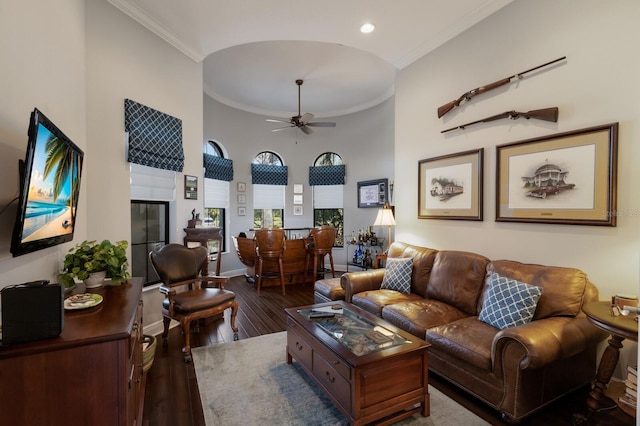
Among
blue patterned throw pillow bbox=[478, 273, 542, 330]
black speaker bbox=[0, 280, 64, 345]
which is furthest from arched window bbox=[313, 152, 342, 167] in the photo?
black speaker bbox=[0, 280, 64, 345]

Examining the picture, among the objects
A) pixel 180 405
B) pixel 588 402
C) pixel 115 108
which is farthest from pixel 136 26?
pixel 588 402

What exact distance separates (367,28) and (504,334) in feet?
11.3

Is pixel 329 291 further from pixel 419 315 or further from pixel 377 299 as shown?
pixel 419 315

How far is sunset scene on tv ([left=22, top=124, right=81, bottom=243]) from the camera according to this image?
1.46m

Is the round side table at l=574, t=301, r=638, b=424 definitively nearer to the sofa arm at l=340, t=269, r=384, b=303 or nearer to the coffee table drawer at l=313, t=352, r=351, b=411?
the coffee table drawer at l=313, t=352, r=351, b=411

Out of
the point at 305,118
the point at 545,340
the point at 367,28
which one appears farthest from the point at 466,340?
the point at 305,118

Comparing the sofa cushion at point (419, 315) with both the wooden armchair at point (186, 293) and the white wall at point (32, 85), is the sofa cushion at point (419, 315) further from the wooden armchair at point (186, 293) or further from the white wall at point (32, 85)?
the white wall at point (32, 85)

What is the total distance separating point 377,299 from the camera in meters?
3.23

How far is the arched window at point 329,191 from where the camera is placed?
7113 millimetres

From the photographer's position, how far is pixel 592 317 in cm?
189

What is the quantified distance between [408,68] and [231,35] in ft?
7.93

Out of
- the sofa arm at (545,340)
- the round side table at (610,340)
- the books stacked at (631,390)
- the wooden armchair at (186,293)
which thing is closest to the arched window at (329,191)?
the wooden armchair at (186,293)

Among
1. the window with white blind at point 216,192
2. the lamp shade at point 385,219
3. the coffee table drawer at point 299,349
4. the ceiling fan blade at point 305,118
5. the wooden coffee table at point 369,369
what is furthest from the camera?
the window with white blind at point 216,192

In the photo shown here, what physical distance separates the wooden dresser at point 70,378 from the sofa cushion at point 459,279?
281 cm
